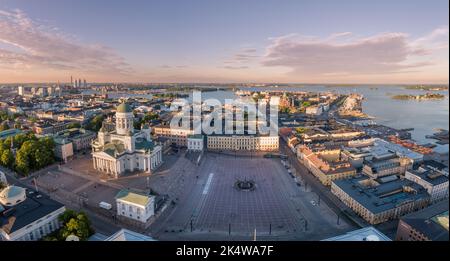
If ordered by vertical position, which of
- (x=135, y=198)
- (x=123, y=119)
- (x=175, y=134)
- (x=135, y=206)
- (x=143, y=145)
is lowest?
(x=135, y=206)

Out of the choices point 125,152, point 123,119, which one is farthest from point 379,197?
point 123,119

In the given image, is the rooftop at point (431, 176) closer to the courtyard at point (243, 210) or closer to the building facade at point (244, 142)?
the courtyard at point (243, 210)

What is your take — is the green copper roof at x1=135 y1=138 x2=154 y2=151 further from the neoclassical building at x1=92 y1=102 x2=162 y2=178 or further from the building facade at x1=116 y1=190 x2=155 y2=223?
the building facade at x1=116 y1=190 x2=155 y2=223

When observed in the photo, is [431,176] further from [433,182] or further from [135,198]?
[135,198]

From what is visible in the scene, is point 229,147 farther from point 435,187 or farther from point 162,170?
point 435,187

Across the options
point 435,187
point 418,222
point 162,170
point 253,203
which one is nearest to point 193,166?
point 162,170

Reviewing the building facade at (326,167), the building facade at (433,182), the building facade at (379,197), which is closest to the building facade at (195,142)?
the building facade at (326,167)

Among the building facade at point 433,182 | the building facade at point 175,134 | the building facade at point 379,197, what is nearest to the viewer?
the building facade at point 379,197
